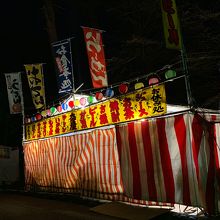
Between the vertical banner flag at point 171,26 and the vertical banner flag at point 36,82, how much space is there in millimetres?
9341

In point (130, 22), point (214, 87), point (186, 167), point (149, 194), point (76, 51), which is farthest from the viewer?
point (76, 51)

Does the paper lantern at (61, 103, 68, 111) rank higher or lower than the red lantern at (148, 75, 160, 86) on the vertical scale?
higher

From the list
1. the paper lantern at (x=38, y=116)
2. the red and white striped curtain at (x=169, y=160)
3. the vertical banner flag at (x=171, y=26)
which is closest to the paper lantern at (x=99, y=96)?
the red and white striped curtain at (x=169, y=160)

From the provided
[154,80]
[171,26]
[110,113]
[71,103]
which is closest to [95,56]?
[110,113]

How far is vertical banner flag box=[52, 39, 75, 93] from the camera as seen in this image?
13.3 m

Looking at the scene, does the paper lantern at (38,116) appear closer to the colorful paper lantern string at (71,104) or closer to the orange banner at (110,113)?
the orange banner at (110,113)

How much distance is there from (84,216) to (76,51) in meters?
15.4

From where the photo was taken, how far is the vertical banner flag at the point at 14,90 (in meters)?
A: 17.2

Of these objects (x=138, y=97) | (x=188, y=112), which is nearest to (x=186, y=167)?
(x=188, y=112)

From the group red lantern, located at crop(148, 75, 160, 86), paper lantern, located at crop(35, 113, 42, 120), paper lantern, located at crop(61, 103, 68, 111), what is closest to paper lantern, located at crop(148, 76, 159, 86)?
red lantern, located at crop(148, 75, 160, 86)

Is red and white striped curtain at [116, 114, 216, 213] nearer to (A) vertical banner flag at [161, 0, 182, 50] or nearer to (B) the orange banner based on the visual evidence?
(B) the orange banner

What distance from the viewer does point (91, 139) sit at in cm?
1198

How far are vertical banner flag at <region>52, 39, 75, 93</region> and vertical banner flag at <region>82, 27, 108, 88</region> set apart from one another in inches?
88.6

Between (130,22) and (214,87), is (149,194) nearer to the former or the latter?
(214,87)
